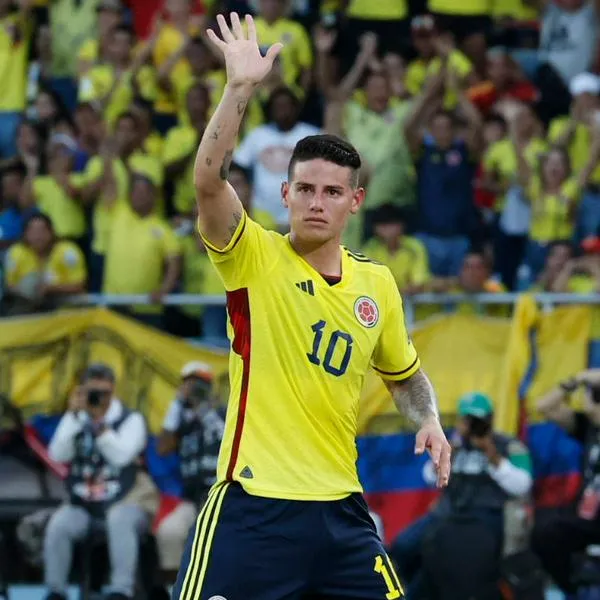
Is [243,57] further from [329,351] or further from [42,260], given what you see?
[42,260]

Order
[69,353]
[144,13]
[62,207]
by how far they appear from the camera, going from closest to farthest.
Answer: [69,353] < [62,207] < [144,13]

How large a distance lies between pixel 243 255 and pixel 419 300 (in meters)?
6.92

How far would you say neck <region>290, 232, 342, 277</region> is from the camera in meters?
6.45

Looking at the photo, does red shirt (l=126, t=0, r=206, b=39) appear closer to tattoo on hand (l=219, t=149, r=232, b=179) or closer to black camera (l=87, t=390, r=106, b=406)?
black camera (l=87, t=390, r=106, b=406)

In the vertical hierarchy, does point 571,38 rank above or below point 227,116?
above

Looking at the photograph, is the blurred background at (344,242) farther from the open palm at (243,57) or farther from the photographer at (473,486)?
the open palm at (243,57)

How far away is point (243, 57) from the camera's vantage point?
237 inches

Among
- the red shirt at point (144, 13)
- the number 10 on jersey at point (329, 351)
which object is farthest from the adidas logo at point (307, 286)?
the red shirt at point (144, 13)

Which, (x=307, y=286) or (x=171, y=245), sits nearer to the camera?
(x=307, y=286)

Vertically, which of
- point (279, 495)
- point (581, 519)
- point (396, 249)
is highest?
point (396, 249)

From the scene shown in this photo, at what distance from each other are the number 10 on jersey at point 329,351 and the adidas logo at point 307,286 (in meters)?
0.12

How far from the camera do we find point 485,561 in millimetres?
11484

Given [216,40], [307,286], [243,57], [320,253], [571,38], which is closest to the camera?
[216,40]

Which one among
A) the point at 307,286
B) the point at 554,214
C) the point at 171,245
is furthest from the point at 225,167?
the point at 554,214
